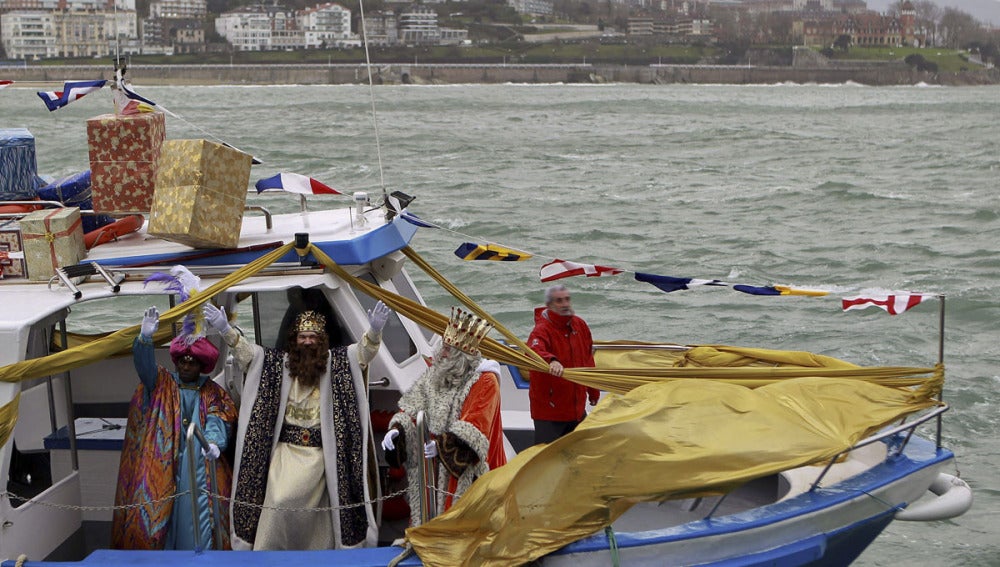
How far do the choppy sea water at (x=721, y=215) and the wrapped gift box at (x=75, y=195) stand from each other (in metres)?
0.94

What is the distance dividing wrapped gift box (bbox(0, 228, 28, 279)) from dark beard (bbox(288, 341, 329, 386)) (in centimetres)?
155

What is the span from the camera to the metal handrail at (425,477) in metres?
6.25

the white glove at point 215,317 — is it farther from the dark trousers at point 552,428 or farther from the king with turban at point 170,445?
the dark trousers at point 552,428

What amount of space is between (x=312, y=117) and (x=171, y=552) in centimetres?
5440

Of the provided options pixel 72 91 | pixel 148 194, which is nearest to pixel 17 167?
pixel 72 91

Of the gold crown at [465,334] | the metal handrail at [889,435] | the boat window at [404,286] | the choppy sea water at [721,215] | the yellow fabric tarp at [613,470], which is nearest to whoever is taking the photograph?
the yellow fabric tarp at [613,470]

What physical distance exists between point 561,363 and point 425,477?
4.46 ft

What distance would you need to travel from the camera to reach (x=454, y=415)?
662 centimetres

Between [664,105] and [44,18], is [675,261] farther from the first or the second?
[44,18]

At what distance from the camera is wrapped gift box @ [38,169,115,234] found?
26.1 ft

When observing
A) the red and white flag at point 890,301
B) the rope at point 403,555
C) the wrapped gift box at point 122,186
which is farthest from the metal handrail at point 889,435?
the wrapped gift box at point 122,186

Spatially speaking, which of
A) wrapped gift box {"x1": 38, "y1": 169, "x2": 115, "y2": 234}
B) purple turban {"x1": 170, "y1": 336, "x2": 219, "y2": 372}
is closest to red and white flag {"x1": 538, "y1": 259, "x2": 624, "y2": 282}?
purple turban {"x1": 170, "y1": 336, "x2": 219, "y2": 372}

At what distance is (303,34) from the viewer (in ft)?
522

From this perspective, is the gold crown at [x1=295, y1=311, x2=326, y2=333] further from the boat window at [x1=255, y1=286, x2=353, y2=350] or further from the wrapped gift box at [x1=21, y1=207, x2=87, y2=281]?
the wrapped gift box at [x1=21, y1=207, x2=87, y2=281]
